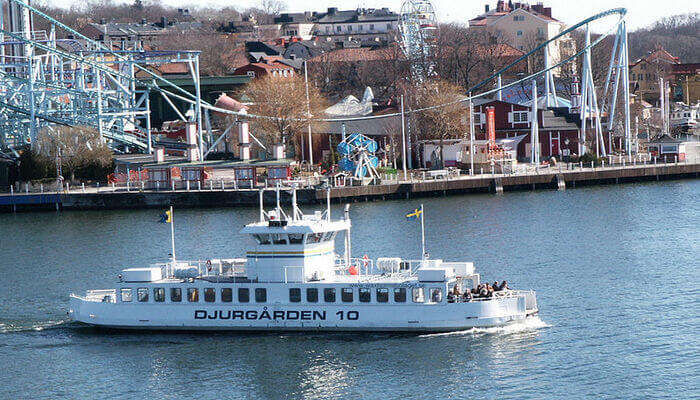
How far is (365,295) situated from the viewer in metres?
43.3

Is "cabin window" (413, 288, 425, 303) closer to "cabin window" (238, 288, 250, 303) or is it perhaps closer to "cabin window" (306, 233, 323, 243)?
"cabin window" (306, 233, 323, 243)

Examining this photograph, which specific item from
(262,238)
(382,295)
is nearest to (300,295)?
(262,238)

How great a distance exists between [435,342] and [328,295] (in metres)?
4.60

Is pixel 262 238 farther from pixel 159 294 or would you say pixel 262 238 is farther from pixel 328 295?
pixel 159 294

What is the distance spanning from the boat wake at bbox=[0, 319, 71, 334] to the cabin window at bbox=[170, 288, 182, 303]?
5335mm

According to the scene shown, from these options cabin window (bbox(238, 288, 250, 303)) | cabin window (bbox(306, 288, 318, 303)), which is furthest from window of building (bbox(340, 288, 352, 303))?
cabin window (bbox(238, 288, 250, 303))

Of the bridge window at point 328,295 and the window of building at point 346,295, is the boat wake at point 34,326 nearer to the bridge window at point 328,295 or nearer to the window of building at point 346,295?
the bridge window at point 328,295

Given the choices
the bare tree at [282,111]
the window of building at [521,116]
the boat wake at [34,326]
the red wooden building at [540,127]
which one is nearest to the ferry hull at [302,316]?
the boat wake at [34,326]

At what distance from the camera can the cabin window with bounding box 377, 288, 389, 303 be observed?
43000 mm

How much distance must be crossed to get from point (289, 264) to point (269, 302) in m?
1.66

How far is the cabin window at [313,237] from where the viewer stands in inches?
1738

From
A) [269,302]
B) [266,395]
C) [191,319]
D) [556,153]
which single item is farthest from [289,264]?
[556,153]

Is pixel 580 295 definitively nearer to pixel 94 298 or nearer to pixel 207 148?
pixel 94 298

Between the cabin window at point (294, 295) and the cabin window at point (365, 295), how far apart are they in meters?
2.43
